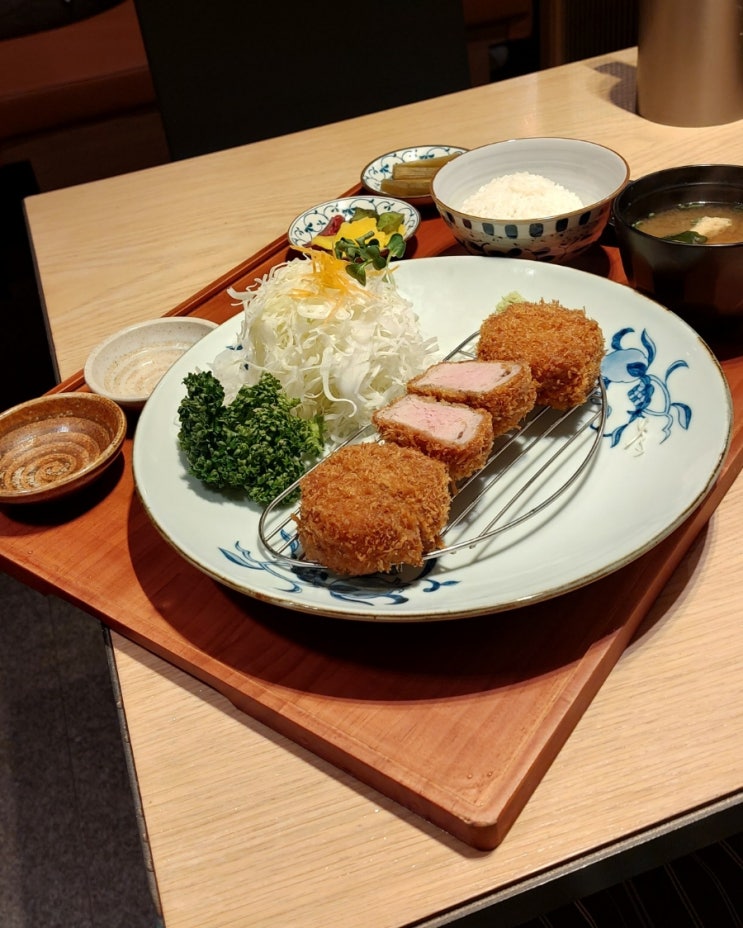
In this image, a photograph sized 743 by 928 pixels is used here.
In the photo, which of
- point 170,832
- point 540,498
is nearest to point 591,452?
point 540,498

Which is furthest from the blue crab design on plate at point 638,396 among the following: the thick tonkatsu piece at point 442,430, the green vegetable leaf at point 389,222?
the green vegetable leaf at point 389,222

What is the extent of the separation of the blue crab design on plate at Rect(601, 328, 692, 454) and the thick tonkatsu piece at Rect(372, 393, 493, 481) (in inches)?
8.6

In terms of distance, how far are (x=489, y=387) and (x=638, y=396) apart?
0.25 m

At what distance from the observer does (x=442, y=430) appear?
131cm

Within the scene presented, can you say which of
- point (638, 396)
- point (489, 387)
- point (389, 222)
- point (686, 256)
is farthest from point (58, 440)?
point (686, 256)

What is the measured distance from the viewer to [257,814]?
978mm

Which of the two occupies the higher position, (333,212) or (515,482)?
(333,212)

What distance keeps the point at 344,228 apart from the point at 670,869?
4.76ft

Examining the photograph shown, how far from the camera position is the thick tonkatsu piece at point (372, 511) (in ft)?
3.64

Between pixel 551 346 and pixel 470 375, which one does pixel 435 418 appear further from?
pixel 551 346

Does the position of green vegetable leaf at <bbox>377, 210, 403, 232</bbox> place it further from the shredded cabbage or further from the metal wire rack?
the metal wire rack

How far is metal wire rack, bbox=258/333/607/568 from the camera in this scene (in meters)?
1.22

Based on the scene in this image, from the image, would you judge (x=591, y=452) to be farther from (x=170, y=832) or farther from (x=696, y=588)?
(x=170, y=832)

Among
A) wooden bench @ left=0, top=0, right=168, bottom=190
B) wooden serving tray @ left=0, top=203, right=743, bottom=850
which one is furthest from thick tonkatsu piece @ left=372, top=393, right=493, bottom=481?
wooden bench @ left=0, top=0, right=168, bottom=190
